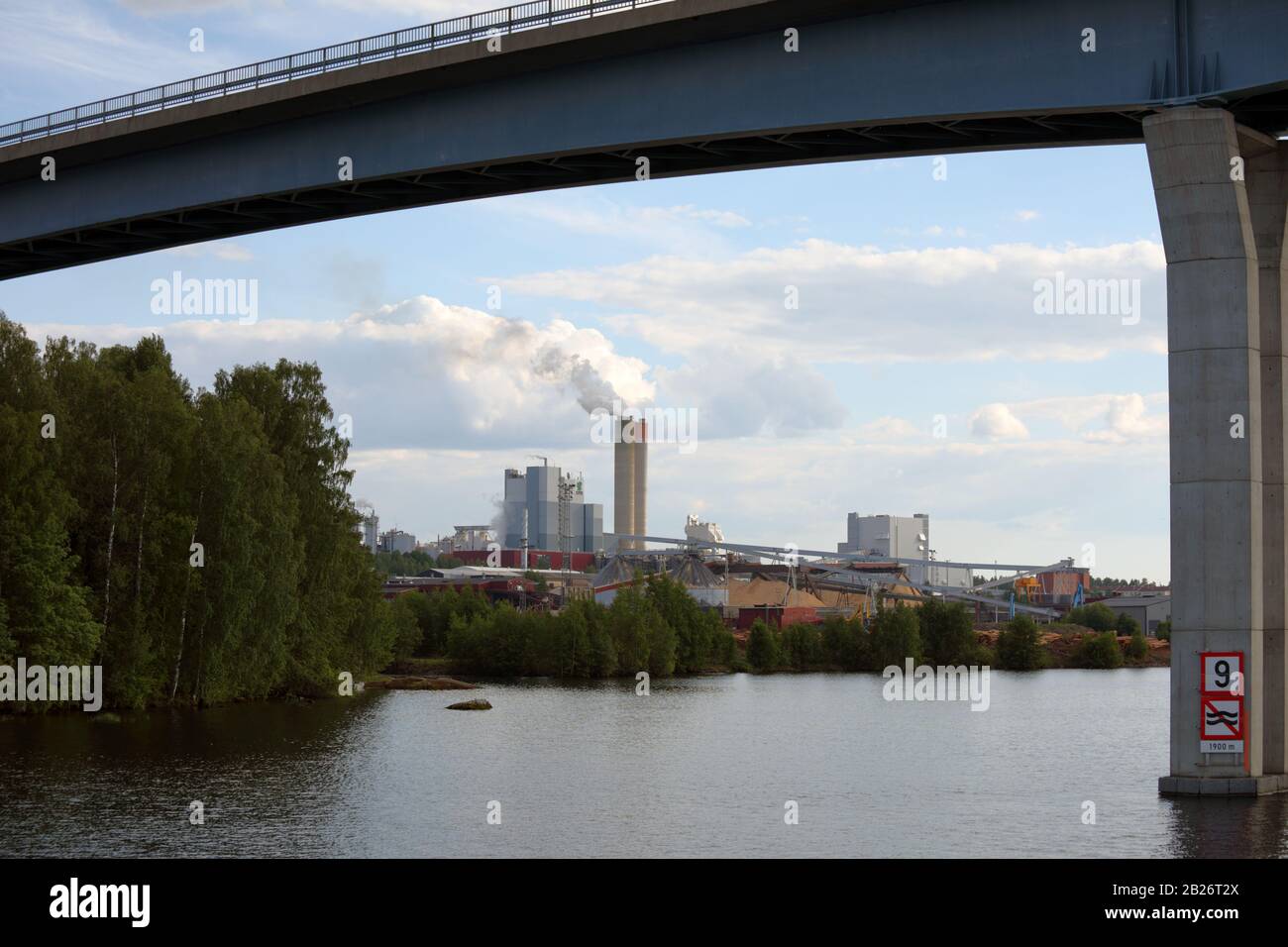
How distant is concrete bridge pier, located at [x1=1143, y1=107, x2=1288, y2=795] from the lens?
102ft

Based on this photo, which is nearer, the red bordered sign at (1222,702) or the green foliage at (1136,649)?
the red bordered sign at (1222,702)

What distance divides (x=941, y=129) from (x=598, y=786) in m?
18.4

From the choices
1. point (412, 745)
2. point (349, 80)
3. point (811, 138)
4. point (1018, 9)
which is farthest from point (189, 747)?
point (1018, 9)

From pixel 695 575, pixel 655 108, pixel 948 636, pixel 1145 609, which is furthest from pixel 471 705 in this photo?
pixel 1145 609

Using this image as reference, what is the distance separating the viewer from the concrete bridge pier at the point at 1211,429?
102 ft

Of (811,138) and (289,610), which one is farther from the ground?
(811,138)

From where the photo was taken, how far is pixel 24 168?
1789 inches

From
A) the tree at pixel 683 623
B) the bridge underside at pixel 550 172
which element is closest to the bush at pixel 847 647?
the tree at pixel 683 623

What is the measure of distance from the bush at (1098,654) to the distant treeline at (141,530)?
85924mm

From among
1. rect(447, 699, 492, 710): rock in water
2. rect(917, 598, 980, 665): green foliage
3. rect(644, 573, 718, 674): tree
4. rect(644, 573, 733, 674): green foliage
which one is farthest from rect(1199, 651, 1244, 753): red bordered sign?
rect(917, 598, 980, 665): green foliage

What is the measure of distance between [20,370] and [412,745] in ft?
65.7

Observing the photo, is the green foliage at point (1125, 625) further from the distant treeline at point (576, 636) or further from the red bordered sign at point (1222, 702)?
the red bordered sign at point (1222, 702)

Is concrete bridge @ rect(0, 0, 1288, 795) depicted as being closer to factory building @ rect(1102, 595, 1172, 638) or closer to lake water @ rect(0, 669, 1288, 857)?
lake water @ rect(0, 669, 1288, 857)
